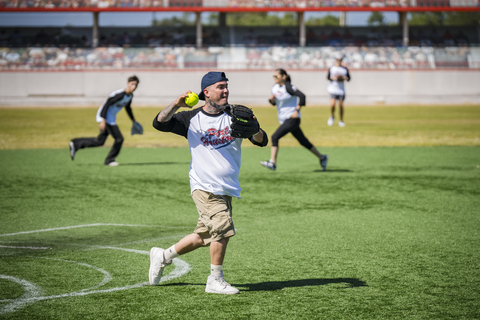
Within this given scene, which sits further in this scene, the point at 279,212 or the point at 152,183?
the point at 152,183

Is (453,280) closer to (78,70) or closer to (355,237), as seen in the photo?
(355,237)

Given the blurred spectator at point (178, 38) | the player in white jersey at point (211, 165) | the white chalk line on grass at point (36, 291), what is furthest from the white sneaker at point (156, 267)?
the blurred spectator at point (178, 38)

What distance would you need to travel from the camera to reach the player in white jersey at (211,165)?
15.5 feet

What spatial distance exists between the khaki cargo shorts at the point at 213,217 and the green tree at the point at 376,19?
151 ft

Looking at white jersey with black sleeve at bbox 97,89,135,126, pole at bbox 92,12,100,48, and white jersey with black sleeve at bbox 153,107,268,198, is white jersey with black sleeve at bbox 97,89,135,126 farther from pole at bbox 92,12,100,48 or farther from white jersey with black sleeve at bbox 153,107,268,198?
pole at bbox 92,12,100,48

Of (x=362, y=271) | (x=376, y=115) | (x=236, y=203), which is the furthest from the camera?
(x=376, y=115)

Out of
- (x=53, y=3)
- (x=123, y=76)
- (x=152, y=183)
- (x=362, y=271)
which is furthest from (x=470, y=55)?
(x=362, y=271)

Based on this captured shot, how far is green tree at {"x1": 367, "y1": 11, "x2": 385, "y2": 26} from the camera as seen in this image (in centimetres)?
4892

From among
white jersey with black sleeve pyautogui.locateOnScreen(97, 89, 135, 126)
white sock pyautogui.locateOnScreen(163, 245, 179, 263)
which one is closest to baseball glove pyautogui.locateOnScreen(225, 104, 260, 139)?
white sock pyautogui.locateOnScreen(163, 245, 179, 263)

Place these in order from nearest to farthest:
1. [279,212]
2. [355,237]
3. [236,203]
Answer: [355,237] → [279,212] → [236,203]

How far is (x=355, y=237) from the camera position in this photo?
275 inches

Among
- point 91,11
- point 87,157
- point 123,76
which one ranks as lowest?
point 87,157

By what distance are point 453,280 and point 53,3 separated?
44260 millimetres

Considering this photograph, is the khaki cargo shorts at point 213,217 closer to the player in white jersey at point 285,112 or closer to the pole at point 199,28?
the player in white jersey at point 285,112
